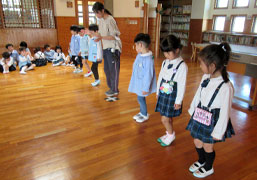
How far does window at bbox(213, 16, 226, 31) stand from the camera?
8155 mm

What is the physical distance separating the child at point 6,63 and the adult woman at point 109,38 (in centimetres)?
342

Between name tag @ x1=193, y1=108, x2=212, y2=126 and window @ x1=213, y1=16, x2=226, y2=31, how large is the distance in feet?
26.0

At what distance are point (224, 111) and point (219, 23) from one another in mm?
8152

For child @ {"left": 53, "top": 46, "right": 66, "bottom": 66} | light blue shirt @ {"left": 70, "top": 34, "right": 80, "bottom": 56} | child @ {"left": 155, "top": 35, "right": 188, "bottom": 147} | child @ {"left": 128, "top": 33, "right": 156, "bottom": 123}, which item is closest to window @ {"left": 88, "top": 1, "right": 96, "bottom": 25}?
child @ {"left": 53, "top": 46, "right": 66, "bottom": 66}

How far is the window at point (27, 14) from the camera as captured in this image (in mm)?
7501

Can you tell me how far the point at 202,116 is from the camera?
5.01 feet

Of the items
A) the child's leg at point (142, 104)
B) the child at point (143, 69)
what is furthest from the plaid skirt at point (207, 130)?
the child's leg at point (142, 104)

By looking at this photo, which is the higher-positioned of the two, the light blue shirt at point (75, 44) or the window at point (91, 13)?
the window at point (91, 13)

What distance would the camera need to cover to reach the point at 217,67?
1417 millimetres

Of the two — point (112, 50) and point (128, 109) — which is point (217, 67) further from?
point (112, 50)

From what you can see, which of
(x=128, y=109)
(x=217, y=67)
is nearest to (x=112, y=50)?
(x=128, y=109)

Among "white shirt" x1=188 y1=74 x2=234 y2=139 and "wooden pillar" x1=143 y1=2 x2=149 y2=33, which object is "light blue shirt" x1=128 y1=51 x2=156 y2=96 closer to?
"white shirt" x1=188 y1=74 x2=234 y2=139

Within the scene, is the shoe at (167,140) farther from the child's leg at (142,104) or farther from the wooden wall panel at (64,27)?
the wooden wall panel at (64,27)

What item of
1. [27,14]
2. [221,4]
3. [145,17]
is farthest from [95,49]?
[221,4]
